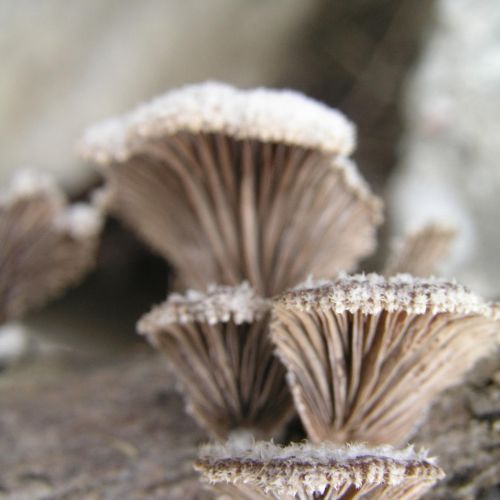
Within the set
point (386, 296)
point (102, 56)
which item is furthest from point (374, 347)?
point (102, 56)

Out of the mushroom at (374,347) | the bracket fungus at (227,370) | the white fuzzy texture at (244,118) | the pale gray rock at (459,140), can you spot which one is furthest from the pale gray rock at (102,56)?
the mushroom at (374,347)

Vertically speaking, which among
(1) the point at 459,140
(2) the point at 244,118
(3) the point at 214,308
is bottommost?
(3) the point at 214,308

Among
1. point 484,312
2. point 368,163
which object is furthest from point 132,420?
point 368,163

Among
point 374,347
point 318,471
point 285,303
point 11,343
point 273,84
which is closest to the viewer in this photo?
point 318,471

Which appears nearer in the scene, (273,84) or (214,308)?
(214,308)

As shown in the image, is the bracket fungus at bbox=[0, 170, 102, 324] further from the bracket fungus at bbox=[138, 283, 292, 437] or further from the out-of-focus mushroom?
the out-of-focus mushroom

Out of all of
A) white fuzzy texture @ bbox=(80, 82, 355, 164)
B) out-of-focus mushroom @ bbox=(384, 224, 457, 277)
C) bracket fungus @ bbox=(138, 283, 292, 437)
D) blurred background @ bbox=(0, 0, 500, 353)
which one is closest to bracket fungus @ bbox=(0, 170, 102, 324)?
blurred background @ bbox=(0, 0, 500, 353)

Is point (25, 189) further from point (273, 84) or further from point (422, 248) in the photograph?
point (273, 84)
